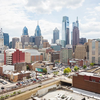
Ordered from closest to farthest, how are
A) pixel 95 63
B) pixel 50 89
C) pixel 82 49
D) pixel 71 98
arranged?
1. pixel 71 98
2. pixel 50 89
3. pixel 95 63
4. pixel 82 49

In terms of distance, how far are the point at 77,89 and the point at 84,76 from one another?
13.4 ft

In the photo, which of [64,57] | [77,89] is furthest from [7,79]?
[64,57]

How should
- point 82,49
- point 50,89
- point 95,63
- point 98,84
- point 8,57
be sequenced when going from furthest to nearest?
point 82,49 < point 95,63 < point 8,57 < point 98,84 < point 50,89

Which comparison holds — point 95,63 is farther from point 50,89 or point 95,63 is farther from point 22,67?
point 50,89

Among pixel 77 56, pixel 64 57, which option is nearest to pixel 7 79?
pixel 64 57

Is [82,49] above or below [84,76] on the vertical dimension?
above

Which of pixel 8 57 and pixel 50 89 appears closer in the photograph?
pixel 50 89

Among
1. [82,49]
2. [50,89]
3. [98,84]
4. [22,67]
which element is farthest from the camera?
[82,49]

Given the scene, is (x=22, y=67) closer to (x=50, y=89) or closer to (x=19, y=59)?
(x=19, y=59)

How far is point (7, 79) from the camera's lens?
1858 inches

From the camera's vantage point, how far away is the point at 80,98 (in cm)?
2039

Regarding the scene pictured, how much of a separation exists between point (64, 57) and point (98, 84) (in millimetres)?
72036

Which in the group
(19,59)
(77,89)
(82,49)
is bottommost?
(77,89)

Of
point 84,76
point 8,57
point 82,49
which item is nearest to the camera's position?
point 84,76
